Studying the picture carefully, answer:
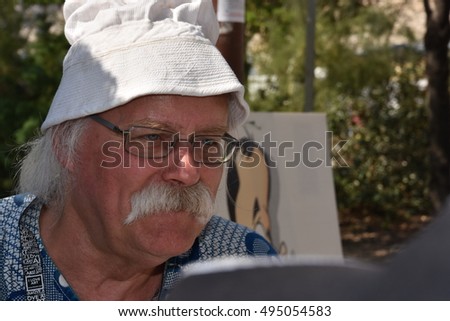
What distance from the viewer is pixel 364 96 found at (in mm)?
8500

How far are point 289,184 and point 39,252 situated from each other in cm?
221

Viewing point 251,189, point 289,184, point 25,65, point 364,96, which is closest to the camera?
point 251,189

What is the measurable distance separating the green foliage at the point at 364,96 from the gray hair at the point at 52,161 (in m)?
6.00

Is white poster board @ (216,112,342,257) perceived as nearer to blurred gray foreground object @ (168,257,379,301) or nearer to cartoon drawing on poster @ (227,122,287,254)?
cartoon drawing on poster @ (227,122,287,254)

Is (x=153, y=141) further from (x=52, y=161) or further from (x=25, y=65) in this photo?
(x=25, y=65)

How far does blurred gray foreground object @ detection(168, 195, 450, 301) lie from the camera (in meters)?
0.58

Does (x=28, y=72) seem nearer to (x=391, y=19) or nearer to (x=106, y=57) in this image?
(x=391, y=19)

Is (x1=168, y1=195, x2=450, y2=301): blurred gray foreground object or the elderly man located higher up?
(x1=168, y1=195, x2=450, y2=301): blurred gray foreground object

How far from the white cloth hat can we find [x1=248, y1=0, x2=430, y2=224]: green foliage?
6063 mm

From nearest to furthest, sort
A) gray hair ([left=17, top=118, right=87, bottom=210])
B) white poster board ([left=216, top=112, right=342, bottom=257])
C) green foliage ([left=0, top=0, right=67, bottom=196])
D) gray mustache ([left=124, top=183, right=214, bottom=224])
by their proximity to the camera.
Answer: gray mustache ([left=124, top=183, right=214, bottom=224]), gray hair ([left=17, top=118, right=87, bottom=210]), white poster board ([left=216, top=112, right=342, bottom=257]), green foliage ([left=0, top=0, right=67, bottom=196])

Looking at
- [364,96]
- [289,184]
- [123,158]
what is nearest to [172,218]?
[123,158]

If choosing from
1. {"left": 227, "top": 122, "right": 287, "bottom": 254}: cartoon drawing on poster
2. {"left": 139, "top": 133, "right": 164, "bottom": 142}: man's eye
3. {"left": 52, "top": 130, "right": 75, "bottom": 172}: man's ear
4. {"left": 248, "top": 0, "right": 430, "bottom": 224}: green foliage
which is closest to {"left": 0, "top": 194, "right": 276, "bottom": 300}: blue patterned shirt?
{"left": 52, "top": 130, "right": 75, "bottom": 172}: man's ear

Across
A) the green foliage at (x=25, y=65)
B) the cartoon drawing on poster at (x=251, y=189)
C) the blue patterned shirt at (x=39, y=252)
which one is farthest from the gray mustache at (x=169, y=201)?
the green foliage at (x=25, y=65)

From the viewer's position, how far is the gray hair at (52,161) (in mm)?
1990
